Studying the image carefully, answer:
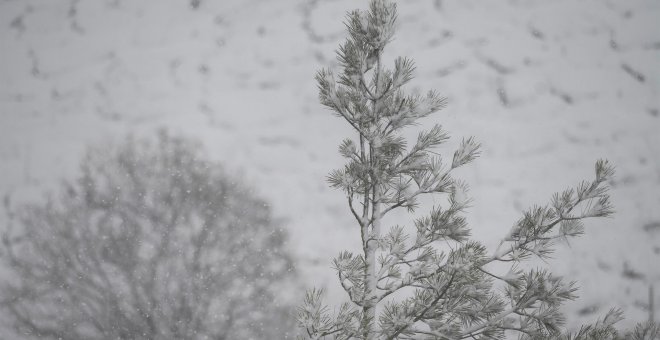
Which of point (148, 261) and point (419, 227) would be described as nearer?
point (419, 227)

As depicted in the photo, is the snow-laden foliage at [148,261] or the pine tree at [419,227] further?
the snow-laden foliage at [148,261]

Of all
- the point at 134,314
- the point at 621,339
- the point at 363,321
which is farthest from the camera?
the point at 134,314

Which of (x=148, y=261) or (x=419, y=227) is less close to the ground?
(x=148, y=261)

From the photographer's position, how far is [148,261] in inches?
237

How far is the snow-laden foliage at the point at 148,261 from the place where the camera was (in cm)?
575

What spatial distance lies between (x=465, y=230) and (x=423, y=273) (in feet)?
1.48

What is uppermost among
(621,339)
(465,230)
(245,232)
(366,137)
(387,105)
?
(245,232)

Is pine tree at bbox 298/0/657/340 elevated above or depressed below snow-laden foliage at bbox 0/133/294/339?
below

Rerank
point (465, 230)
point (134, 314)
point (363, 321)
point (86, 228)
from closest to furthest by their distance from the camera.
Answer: point (363, 321) → point (465, 230) → point (134, 314) → point (86, 228)

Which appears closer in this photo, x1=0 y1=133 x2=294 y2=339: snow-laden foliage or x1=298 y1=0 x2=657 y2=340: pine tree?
x1=298 y1=0 x2=657 y2=340: pine tree

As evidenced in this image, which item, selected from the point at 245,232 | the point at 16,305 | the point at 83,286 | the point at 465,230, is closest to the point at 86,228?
the point at 83,286

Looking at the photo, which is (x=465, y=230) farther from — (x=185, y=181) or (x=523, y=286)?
(x=185, y=181)

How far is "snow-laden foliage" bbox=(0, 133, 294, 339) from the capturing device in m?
5.75

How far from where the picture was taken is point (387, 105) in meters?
2.60
